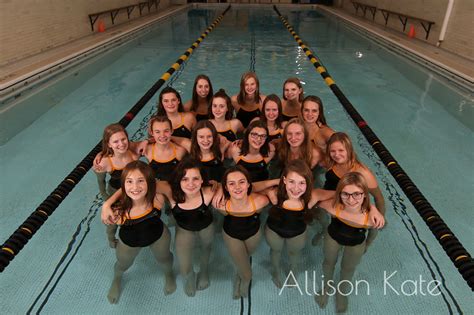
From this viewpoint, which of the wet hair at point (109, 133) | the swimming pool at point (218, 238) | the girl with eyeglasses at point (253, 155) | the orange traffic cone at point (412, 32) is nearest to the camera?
the swimming pool at point (218, 238)

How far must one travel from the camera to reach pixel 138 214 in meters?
1.95

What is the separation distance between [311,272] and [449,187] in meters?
1.95

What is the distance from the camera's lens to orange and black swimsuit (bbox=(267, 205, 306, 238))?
2033 millimetres

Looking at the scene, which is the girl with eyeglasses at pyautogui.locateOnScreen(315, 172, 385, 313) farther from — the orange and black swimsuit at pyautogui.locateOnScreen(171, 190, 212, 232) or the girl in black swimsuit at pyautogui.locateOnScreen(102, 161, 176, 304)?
the girl in black swimsuit at pyautogui.locateOnScreen(102, 161, 176, 304)

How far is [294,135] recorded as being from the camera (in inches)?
94.8

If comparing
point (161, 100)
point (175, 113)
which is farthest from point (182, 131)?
point (161, 100)

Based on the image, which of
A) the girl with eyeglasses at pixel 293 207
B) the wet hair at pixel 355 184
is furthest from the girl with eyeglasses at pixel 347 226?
the girl with eyeglasses at pixel 293 207

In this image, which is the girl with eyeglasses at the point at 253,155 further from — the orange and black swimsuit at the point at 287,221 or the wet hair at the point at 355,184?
the wet hair at the point at 355,184

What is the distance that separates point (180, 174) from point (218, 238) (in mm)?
924

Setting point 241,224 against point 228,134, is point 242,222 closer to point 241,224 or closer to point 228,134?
point 241,224

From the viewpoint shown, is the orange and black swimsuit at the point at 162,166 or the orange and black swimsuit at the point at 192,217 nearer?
the orange and black swimsuit at the point at 192,217

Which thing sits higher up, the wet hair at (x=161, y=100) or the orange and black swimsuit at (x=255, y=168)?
the wet hair at (x=161, y=100)

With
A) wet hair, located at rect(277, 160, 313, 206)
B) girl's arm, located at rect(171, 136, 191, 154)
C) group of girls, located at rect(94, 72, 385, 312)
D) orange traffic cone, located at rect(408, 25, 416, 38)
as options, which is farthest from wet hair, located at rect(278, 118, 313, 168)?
orange traffic cone, located at rect(408, 25, 416, 38)

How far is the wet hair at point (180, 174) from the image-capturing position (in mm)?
1961
